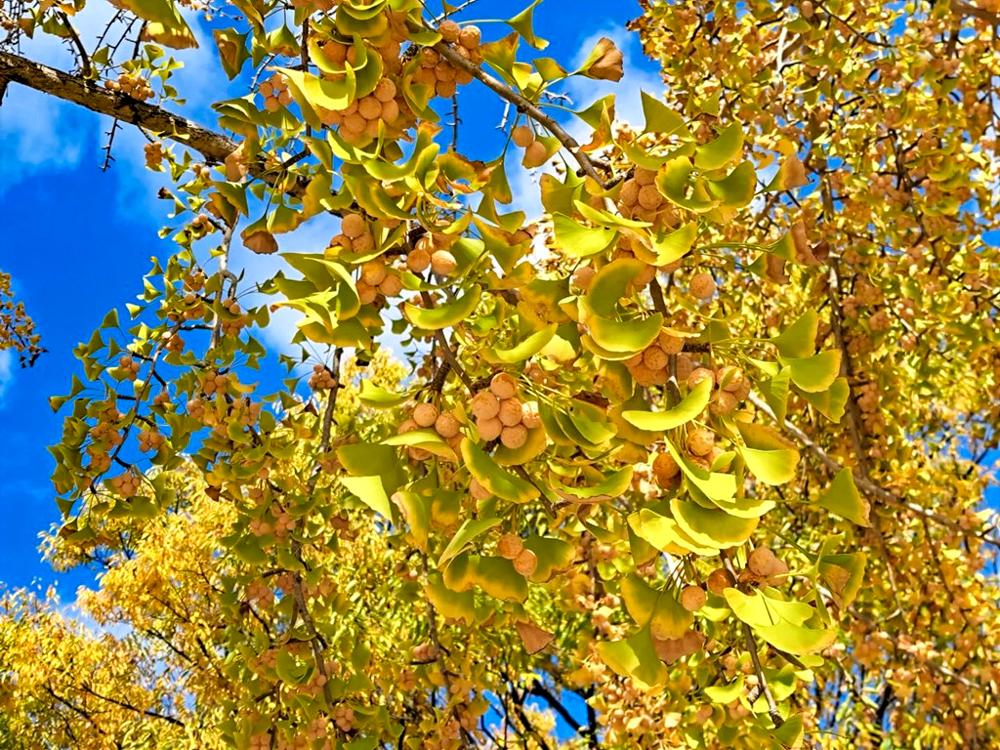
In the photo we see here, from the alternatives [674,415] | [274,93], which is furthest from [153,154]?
[674,415]

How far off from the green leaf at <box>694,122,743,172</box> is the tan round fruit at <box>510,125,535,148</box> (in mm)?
304

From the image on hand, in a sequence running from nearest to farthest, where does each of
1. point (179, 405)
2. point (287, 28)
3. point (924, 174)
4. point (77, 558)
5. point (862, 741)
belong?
point (287, 28) → point (179, 405) → point (924, 174) → point (862, 741) → point (77, 558)

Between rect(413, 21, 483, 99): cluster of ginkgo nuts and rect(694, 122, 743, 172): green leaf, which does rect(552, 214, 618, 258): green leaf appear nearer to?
rect(694, 122, 743, 172): green leaf

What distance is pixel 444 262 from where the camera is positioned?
94 centimetres

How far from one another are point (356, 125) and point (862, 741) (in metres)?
4.23

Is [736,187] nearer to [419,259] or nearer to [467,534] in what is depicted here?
[419,259]

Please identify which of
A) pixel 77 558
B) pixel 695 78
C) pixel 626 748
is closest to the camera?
pixel 626 748

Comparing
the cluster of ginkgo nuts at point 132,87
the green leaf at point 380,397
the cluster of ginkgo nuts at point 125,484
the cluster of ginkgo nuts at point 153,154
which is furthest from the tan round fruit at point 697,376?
the cluster of ginkgo nuts at point 132,87

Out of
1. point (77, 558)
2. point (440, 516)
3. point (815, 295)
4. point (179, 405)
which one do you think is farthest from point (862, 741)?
point (77, 558)

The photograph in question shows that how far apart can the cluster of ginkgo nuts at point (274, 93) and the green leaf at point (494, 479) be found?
662 millimetres

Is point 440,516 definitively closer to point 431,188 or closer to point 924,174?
point 431,188

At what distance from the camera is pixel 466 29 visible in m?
1.09

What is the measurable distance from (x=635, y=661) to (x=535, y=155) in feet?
2.10

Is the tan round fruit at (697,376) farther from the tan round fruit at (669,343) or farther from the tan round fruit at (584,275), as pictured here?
the tan round fruit at (584,275)
